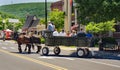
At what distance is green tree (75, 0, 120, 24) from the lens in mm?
27797

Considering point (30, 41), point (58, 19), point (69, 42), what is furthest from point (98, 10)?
point (58, 19)

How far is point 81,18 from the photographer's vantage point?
30.2 metres

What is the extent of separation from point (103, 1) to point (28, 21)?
9250 centimetres

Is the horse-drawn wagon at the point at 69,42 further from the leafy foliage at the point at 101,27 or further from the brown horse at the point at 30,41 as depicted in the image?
the leafy foliage at the point at 101,27

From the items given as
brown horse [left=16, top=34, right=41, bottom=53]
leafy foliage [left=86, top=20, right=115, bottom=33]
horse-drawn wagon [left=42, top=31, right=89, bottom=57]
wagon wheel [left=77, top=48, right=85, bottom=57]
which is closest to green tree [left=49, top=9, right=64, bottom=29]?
leafy foliage [left=86, top=20, right=115, bottom=33]

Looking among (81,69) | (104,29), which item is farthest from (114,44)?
(104,29)

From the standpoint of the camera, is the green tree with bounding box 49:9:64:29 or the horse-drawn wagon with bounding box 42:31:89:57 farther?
the green tree with bounding box 49:9:64:29

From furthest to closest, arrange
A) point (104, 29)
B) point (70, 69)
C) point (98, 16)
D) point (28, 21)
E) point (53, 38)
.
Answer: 1. point (28, 21)
2. point (104, 29)
3. point (98, 16)
4. point (53, 38)
5. point (70, 69)

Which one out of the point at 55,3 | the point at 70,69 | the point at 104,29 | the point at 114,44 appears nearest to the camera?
the point at 70,69

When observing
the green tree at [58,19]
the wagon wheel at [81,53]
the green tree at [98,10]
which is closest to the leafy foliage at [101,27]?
the green tree at [98,10]

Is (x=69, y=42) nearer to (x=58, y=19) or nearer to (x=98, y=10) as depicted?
(x=98, y=10)

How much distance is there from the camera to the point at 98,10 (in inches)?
1117

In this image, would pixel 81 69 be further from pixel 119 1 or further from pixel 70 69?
pixel 119 1

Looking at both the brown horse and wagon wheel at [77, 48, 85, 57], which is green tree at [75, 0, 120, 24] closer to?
the brown horse
